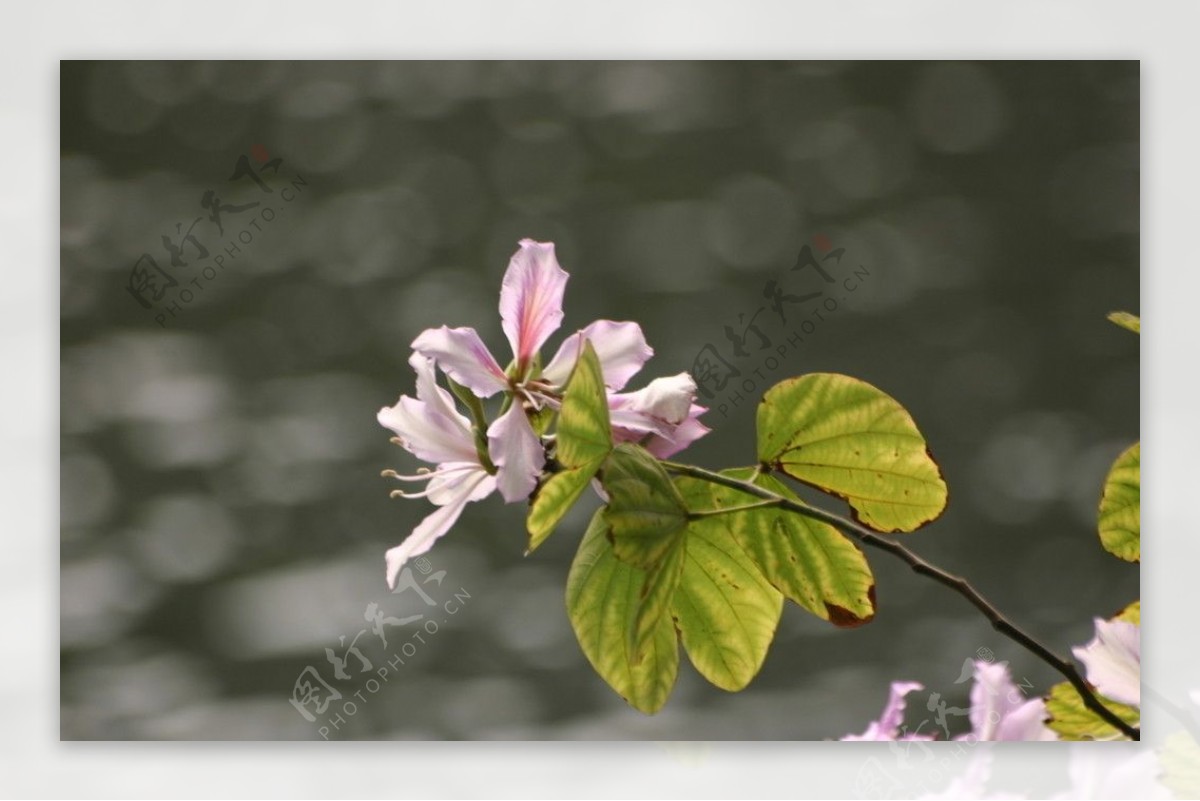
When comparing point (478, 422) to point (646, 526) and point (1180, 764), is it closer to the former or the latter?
Result: point (646, 526)

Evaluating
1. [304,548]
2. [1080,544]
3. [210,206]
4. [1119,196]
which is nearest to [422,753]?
[304,548]

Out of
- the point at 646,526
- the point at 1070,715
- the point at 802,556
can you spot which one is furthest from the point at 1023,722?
the point at 646,526

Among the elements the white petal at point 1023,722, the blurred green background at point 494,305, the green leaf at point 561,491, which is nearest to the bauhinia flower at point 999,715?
the white petal at point 1023,722

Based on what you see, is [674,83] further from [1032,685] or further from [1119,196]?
[1032,685]

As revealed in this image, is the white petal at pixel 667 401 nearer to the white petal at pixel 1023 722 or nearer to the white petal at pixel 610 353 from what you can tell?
the white petal at pixel 610 353

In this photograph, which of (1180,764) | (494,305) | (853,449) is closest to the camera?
(1180,764)
